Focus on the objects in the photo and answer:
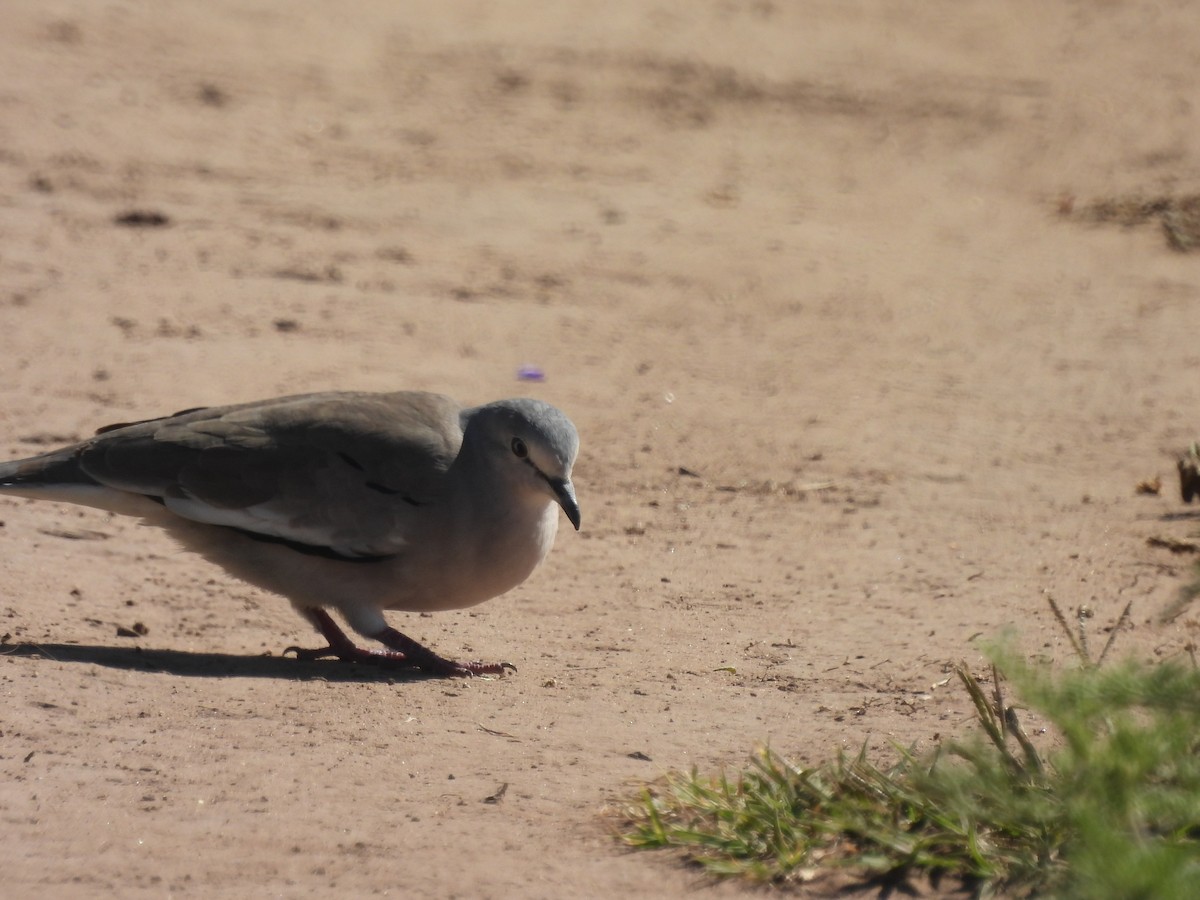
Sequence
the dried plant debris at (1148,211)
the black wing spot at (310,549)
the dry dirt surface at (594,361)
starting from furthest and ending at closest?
the dried plant debris at (1148,211) → the black wing spot at (310,549) → the dry dirt surface at (594,361)

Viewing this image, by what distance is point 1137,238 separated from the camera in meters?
10.8

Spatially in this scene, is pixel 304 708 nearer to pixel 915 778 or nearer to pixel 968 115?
pixel 915 778

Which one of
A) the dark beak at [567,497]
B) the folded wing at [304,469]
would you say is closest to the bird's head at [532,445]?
the dark beak at [567,497]

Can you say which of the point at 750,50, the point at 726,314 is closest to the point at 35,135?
the point at 726,314

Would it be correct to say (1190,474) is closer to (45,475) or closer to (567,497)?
(567,497)

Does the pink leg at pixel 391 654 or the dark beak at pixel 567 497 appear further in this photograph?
the pink leg at pixel 391 654

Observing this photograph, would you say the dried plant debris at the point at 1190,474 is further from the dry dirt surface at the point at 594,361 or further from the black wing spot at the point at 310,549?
the black wing spot at the point at 310,549

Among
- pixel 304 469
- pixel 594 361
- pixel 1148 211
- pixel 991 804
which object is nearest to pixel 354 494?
pixel 304 469

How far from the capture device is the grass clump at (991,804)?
2975 millimetres

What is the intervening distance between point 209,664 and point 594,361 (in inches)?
148

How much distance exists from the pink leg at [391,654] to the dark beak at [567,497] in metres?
0.53

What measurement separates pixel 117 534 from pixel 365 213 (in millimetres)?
4418

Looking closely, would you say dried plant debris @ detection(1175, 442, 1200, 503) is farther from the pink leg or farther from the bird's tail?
the bird's tail

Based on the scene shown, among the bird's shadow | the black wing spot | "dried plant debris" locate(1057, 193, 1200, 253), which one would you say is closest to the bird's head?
the black wing spot
